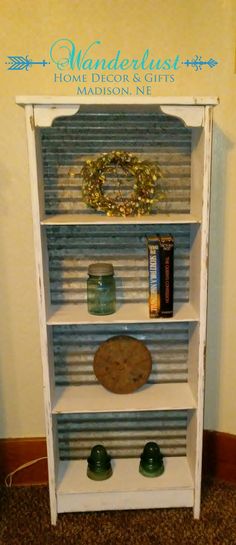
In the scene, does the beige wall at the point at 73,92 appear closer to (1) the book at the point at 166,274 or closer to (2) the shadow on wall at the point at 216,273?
(2) the shadow on wall at the point at 216,273

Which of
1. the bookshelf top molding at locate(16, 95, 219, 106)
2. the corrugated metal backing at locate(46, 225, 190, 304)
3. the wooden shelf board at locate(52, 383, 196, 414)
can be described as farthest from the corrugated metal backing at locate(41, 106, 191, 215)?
the wooden shelf board at locate(52, 383, 196, 414)

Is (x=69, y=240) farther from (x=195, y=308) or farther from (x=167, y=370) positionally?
(x=167, y=370)

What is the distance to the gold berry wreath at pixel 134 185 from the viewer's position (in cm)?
181

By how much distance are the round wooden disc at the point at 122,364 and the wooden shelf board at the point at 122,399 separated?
56 millimetres

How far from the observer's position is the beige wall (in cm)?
183

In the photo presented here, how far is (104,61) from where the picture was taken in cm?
186

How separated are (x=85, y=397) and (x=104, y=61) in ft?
4.86

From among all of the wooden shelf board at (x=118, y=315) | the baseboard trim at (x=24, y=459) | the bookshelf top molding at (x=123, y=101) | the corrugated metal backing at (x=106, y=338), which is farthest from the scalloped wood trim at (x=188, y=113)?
the baseboard trim at (x=24, y=459)

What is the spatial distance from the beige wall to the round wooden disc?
0.35 metres

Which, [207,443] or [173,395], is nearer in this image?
[173,395]

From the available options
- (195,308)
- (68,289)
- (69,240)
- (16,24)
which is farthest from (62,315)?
(16,24)

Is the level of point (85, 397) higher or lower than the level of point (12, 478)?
higher

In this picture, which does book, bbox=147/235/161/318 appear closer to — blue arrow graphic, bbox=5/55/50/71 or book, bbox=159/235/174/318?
book, bbox=159/235/174/318

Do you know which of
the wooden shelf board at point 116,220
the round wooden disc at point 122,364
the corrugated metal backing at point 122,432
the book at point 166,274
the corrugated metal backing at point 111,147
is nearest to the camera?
the wooden shelf board at point 116,220
